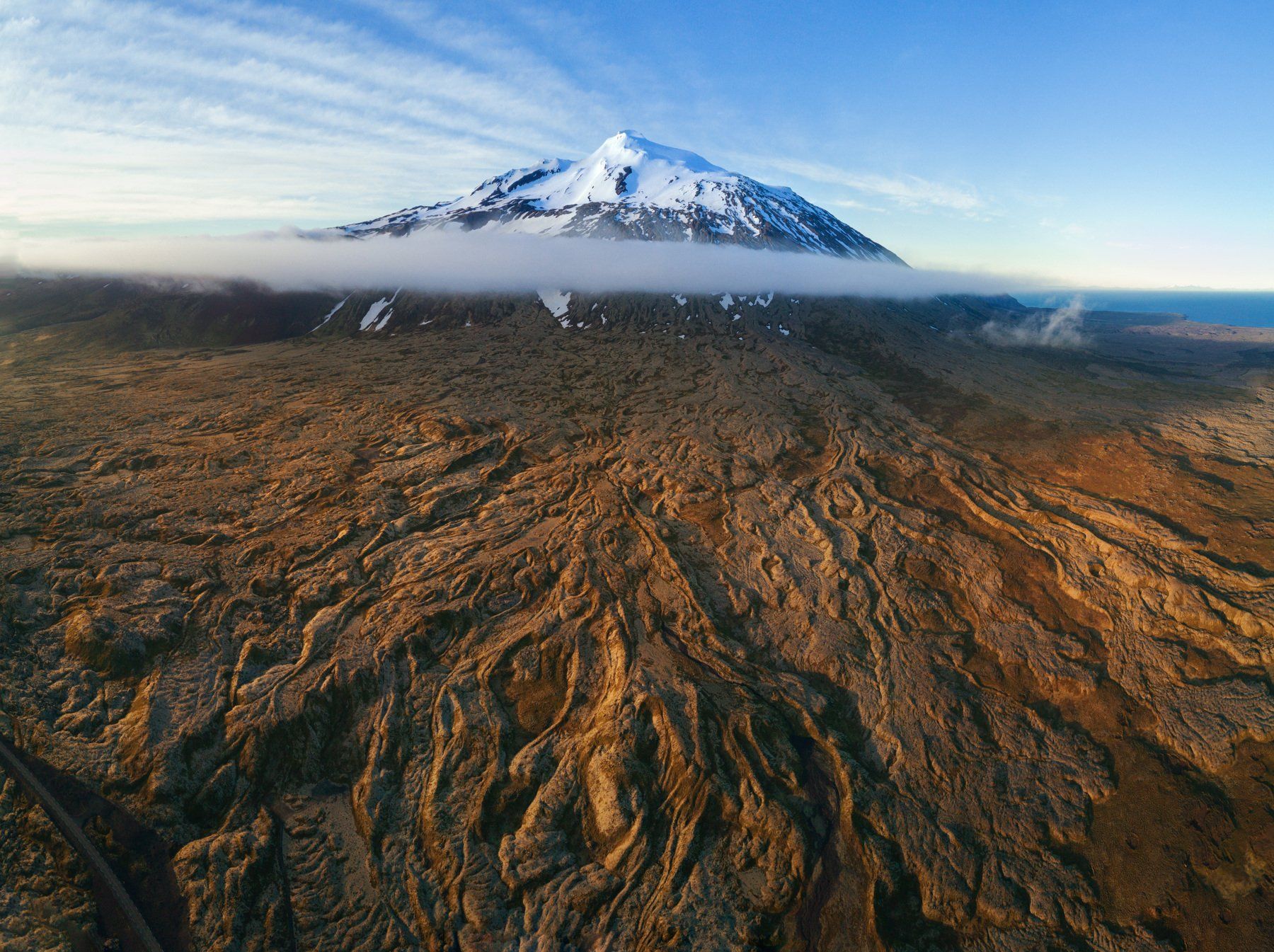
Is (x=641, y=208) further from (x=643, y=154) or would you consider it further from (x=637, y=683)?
(x=637, y=683)

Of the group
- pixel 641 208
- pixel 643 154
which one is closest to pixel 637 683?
pixel 641 208

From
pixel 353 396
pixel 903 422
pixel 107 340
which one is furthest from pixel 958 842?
pixel 107 340

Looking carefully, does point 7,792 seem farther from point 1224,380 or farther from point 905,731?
point 1224,380

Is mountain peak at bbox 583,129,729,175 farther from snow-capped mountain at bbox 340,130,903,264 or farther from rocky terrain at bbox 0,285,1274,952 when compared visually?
rocky terrain at bbox 0,285,1274,952

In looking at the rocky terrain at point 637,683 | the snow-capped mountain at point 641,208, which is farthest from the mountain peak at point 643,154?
the rocky terrain at point 637,683

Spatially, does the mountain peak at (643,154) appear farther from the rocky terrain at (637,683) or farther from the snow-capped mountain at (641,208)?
the rocky terrain at (637,683)

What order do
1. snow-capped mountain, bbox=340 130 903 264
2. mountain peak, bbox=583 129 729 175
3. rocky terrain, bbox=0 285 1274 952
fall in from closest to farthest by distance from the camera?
rocky terrain, bbox=0 285 1274 952 → snow-capped mountain, bbox=340 130 903 264 → mountain peak, bbox=583 129 729 175

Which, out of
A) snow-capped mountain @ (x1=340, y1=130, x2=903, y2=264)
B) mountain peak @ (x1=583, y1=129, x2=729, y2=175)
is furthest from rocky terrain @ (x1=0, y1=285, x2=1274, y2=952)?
mountain peak @ (x1=583, y1=129, x2=729, y2=175)
